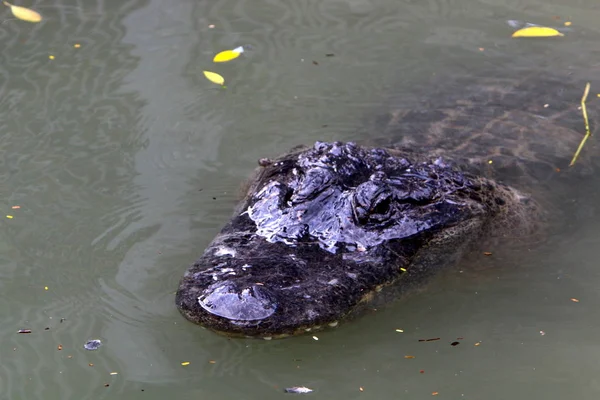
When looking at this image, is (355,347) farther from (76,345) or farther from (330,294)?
(76,345)

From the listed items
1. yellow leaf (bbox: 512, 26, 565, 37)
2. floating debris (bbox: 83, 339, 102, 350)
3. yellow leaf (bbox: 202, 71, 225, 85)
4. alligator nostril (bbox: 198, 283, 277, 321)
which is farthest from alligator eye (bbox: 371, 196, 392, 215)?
yellow leaf (bbox: 512, 26, 565, 37)

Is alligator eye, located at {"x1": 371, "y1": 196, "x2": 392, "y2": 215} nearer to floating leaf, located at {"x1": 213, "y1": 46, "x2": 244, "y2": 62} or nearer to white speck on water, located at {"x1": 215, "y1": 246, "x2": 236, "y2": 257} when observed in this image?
white speck on water, located at {"x1": 215, "y1": 246, "x2": 236, "y2": 257}

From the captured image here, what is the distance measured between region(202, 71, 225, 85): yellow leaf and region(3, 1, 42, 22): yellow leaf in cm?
180

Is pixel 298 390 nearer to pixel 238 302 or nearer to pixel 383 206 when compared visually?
pixel 238 302

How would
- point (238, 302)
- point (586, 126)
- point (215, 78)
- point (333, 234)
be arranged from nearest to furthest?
point (238, 302) < point (333, 234) < point (586, 126) < point (215, 78)

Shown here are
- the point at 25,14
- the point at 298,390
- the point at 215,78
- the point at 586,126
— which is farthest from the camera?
the point at 25,14

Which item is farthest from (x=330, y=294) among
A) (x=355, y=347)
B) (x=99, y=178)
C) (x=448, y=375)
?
(x=99, y=178)

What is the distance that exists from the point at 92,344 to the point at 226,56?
10.6 feet

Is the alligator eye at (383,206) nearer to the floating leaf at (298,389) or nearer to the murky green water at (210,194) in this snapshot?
the murky green water at (210,194)

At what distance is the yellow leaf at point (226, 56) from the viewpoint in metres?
6.27

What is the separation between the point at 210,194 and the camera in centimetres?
484

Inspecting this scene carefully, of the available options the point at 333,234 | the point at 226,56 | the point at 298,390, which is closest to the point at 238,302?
the point at 298,390

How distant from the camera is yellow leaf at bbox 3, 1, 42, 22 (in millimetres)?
6711

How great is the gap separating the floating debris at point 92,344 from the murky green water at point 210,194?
0.14ft
